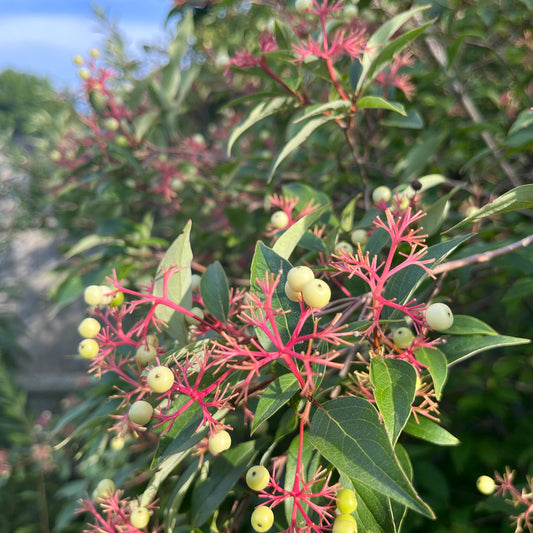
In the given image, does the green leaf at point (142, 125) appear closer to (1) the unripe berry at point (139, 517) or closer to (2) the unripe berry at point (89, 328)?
(2) the unripe berry at point (89, 328)

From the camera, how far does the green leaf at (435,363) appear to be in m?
0.61

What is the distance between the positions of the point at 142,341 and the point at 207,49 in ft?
6.93

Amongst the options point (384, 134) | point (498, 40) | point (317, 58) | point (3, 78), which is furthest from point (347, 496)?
point (3, 78)

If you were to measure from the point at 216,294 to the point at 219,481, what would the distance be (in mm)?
335

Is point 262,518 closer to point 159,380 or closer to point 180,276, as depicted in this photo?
point 159,380

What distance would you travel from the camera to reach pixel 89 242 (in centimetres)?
159

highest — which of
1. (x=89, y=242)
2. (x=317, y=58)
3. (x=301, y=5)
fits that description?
(x=301, y=5)

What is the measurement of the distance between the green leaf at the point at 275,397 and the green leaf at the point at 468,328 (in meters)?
0.27

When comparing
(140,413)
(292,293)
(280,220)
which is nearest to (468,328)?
(292,293)

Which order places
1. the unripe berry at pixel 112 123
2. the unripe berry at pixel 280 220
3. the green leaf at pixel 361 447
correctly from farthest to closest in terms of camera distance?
the unripe berry at pixel 112 123 → the unripe berry at pixel 280 220 → the green leaf at pixel 361 447

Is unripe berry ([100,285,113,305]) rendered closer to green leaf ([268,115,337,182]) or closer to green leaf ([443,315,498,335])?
green leaf ([268,115,337,182])

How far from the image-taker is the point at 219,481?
2.56 feet

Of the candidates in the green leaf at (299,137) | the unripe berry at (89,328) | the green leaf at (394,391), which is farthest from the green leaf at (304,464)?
the green leaf at (299,137)

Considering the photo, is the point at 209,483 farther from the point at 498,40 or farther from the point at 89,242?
the point at 498,40
